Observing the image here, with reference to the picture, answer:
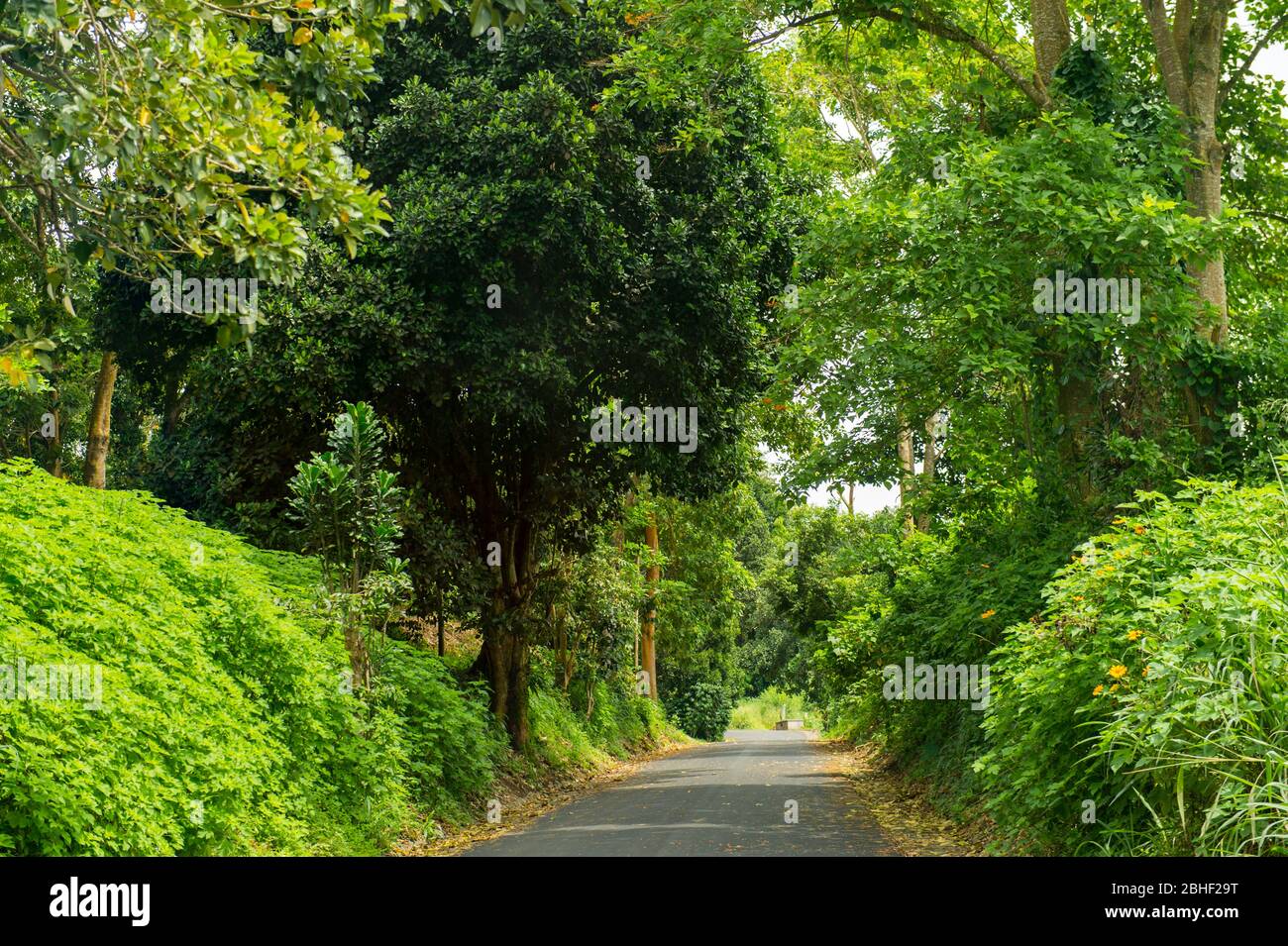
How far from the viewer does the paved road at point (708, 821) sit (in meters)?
11.2

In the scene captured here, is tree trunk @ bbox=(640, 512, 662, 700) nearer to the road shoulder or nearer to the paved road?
the road shoulder

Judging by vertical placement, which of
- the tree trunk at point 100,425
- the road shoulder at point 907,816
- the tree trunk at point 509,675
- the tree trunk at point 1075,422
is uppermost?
the tree trunk at point 100,425

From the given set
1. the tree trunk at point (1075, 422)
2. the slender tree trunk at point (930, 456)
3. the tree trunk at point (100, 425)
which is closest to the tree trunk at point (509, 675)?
the slender tree trunk at point (930, 456)

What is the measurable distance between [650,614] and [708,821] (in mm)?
21133

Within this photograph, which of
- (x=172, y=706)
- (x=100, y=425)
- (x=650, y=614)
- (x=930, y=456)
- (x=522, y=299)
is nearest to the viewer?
Result: (x=172, y=706)

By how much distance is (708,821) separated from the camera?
13531mm

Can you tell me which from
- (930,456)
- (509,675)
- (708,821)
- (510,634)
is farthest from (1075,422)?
(930,456)

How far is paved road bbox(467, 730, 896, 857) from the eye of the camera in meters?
11.2

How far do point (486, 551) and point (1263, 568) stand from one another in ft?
43.3

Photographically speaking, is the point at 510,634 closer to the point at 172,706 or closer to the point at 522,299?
the point at 522,299

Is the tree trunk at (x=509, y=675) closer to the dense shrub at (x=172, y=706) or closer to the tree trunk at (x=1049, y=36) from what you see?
the dense shrub at (x=172, y=706)

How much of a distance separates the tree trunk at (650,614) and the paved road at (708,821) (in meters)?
10.5

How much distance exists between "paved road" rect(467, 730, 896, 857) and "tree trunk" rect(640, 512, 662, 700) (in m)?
10.5

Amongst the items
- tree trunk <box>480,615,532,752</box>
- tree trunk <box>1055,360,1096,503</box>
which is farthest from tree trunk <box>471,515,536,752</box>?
tree trunk <box>1055,360,1096,503</box>
